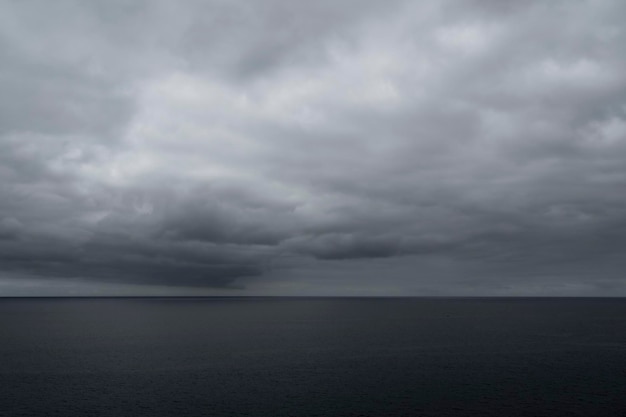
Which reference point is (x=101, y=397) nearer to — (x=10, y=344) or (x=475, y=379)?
(x=475, y=379)

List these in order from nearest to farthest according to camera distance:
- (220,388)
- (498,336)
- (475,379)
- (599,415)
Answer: (599,415)
(220,388)
(475,379)
(498,336)

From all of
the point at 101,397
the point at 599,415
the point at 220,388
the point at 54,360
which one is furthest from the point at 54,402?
the point at 599,415

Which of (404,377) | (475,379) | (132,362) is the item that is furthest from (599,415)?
(132,362)

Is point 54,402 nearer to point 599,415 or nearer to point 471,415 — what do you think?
point 471,415

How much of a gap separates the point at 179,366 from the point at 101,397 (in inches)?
1190

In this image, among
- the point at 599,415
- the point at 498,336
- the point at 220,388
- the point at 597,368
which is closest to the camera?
the point at 599,415

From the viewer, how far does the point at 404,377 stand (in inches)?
3674

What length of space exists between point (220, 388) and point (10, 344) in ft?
321

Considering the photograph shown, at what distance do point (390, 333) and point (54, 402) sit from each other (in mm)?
129884

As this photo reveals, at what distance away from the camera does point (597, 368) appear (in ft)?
334

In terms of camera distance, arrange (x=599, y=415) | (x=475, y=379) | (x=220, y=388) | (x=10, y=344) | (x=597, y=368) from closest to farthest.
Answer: (x=599, y=415) → (x=220, y=388) → (x=475, y=379) → (x=597, y=368) → (x=10, y=344)

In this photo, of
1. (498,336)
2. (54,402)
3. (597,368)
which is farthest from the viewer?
(498,336)

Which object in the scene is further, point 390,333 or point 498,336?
point 390,333

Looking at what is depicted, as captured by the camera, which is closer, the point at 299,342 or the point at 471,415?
the point at 471,415
